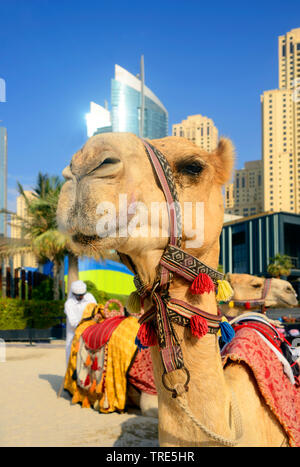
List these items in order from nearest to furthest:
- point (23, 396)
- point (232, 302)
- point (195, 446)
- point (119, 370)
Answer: point (195, 446) → point (232, 302) → point (119, 370) → point (23, 396)

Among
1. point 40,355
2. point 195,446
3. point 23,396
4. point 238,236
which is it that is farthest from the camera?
point 238,236

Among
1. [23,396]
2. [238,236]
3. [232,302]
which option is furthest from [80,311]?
[238,236]

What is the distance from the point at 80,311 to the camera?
7895 millimetres

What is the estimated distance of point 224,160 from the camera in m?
1.71

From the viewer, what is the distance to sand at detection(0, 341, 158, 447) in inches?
193

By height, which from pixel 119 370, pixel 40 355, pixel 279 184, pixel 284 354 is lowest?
pixel 40 355

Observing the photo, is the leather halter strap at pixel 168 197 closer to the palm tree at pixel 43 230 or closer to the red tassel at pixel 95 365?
the red tassel at pixel 95 365

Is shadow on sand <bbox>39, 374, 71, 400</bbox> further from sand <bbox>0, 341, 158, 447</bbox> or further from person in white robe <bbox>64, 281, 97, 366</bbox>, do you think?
person in white robe <bbox>64, 281, 97, 366</bbox>

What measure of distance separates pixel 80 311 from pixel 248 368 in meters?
6.31

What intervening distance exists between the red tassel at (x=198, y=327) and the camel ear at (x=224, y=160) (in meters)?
0.57

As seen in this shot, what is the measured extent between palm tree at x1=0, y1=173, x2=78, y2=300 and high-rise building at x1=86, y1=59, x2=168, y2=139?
10.7m

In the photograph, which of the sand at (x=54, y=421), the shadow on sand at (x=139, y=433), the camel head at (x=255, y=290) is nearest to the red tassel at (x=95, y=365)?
the sand at (x=54, y=421)
